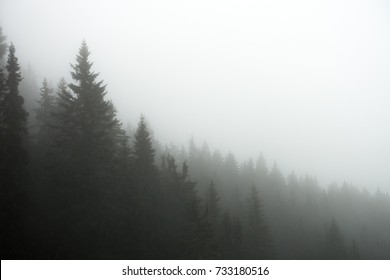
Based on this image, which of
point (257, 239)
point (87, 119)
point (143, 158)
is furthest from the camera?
point (257, 239)

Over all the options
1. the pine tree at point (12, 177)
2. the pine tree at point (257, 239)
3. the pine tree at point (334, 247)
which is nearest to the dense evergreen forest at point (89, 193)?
the pine tree at point (12, 177)

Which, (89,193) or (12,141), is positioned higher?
(12,141)

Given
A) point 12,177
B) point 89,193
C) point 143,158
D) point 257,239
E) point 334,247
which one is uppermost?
point 143,158

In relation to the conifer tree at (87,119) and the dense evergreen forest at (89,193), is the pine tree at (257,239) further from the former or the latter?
the conifer tree at (87,119)

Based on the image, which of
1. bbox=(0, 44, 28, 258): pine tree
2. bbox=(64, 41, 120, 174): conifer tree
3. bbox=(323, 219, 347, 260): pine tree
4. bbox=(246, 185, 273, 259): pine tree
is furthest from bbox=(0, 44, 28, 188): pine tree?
bbox=(323, 219, 347, 260): pine tree

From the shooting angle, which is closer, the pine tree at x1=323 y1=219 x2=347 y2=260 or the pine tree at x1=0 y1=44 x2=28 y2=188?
the pine tree at x1=0 y1=44 x2=28 y2=188

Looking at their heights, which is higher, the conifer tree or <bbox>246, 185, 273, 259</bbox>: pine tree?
the conifer tree

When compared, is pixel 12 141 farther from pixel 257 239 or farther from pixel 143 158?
pixel 257 239

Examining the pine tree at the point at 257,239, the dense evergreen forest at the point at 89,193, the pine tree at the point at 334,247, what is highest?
the dense evergreen forest at the point at 89,193

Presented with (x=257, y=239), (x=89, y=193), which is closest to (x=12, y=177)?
(x=89, y=193)

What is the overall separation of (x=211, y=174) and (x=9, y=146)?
63.7 m

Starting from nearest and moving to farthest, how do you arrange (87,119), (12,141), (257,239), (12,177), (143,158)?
(87,119), (12,177), (12,141), (143,158), (257,239)

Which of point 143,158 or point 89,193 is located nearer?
point 89,193

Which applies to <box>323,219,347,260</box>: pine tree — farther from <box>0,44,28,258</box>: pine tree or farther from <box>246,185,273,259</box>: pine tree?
<box>0,44,28,258</box>: pine tree
